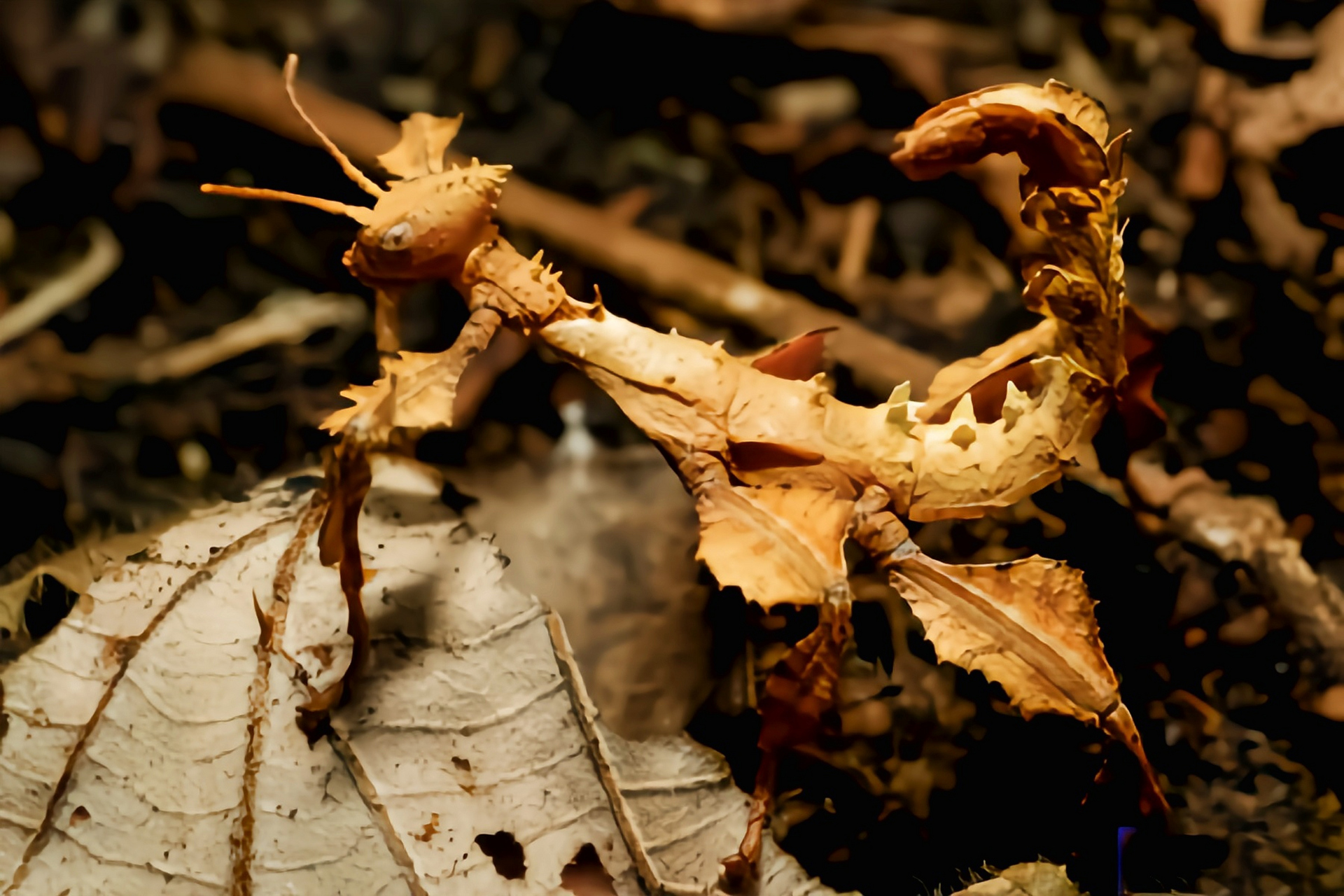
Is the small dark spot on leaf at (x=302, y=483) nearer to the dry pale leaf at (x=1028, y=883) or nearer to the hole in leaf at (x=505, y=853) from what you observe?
the hole in leaf at (x=505, y=853)

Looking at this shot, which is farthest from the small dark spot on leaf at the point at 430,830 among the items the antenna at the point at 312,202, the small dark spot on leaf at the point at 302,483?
the antenna at the point at 312,202

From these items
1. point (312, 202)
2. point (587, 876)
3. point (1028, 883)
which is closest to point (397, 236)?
point (312, 202)

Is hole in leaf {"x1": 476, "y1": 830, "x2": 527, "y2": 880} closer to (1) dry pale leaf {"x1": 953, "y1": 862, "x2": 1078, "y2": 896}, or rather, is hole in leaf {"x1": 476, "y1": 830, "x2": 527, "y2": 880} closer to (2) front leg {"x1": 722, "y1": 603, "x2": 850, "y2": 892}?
(2) front leg {"x1": 722, "y1": 603, "x2": 850, "y2": 892}

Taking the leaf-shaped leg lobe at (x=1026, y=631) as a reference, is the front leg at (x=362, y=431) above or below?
above

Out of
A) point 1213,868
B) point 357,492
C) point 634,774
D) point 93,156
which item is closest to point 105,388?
point 93,156

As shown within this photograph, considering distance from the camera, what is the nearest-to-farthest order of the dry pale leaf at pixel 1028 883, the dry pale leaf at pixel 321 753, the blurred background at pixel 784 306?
the dry pale leaf at pixel 321 753
the dry pale leaf at pixel 1028 883
the blurred background at pixel 784 306

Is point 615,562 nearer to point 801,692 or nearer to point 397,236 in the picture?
point 801,692

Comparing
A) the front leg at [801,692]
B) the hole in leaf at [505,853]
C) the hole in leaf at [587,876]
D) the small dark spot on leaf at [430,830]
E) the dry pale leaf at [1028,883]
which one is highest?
the front leg at [801,692]

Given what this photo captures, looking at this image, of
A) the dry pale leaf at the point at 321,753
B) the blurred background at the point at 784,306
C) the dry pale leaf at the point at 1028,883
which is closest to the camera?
the dry pale leaf at the point at 321,753

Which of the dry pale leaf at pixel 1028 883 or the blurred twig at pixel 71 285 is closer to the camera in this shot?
the dry pale leaf at pixel 1028 883
